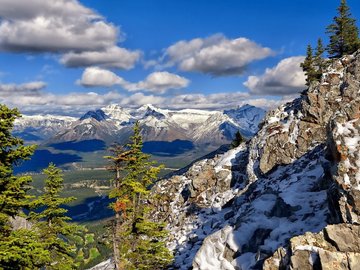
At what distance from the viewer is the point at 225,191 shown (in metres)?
71.9

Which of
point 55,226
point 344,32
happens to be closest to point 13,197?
point 55,226

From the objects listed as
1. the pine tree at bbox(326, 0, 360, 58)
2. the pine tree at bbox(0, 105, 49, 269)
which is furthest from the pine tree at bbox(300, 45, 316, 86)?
the pine tree at bbox(0, 105, 49, 269)

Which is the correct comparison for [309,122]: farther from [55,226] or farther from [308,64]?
[55,226]

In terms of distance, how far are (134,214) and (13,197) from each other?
1640 centimetres

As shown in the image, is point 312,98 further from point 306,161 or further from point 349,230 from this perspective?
point 349,230

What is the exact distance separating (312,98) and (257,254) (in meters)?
39.5

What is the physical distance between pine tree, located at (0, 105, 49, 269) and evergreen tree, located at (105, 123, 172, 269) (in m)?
13.1

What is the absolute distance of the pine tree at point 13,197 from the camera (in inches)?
698

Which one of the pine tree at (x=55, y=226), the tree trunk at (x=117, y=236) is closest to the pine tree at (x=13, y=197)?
the pine tree at (x=55, y=226)

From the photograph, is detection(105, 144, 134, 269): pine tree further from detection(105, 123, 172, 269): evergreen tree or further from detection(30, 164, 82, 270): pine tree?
Result: detection(30, 164, 82, 270): pine tree

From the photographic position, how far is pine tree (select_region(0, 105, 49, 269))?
17719mm

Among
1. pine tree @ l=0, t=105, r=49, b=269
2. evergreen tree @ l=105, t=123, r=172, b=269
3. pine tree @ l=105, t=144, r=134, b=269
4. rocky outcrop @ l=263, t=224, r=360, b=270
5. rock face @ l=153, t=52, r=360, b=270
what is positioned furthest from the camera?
evergreen tree @ l=105, t=123, r=172, b=269

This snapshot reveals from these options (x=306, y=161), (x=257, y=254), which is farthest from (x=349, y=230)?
(x=306, y=161)

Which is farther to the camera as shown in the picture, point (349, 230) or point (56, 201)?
point (56, 201)
